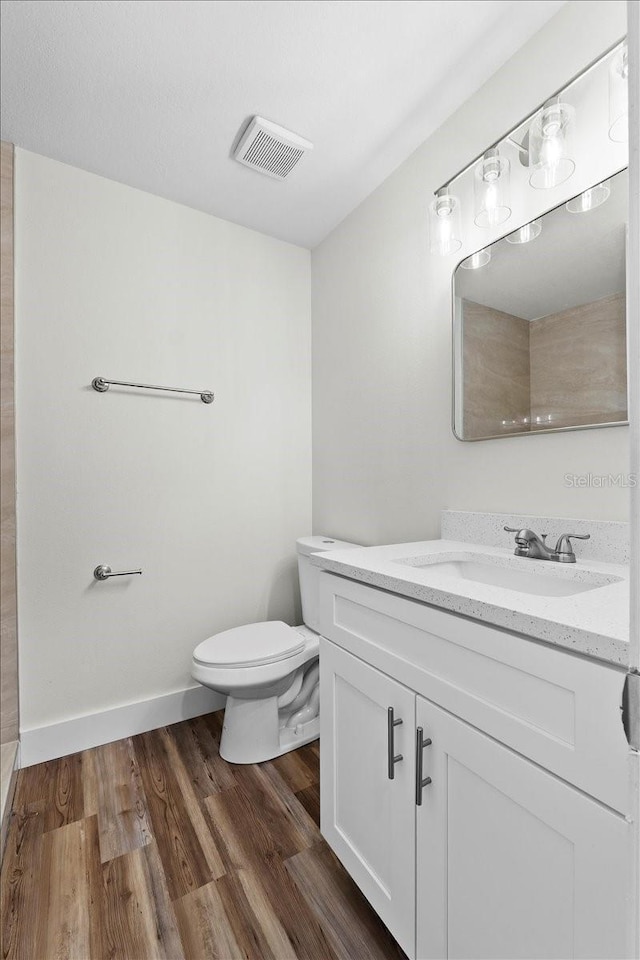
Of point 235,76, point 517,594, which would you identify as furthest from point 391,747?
point 235,76

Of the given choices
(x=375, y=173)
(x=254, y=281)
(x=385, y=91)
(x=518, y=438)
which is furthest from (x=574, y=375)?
(x=254, y=281)

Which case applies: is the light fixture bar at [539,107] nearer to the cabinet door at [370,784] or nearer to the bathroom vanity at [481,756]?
the bathroom vanity at [481,756]

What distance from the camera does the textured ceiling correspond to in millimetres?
1247

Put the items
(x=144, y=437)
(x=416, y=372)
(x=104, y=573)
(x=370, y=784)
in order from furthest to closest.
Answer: (x=144, y=437) < (x=104, y=573) < (x=416, y=372) < (x=370, y=784)

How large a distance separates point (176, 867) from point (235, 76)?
2297mm

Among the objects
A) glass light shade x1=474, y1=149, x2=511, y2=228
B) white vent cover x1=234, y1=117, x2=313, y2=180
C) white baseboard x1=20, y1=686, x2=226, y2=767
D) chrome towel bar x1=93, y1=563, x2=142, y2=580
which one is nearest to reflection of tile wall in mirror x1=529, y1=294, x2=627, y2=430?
glass light shade x1=474, y1=149, x2=511, y2=228

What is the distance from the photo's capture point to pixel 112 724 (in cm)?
187

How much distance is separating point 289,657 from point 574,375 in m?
1.31

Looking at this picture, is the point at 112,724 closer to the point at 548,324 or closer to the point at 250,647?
the point at 250,647

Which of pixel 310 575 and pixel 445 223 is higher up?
pixel 445 223

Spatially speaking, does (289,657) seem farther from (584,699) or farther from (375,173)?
(375,173)

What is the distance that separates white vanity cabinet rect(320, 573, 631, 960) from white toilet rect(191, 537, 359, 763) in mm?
507

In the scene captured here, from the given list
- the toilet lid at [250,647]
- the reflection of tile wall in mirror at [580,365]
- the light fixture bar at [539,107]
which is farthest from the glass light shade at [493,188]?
the toilet lid at [250,647]

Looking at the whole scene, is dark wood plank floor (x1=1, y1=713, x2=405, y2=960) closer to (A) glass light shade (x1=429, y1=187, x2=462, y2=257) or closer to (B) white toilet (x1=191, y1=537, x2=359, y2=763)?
(B) white toilet (x1=191, y1=537, x2=359, y2=763)
